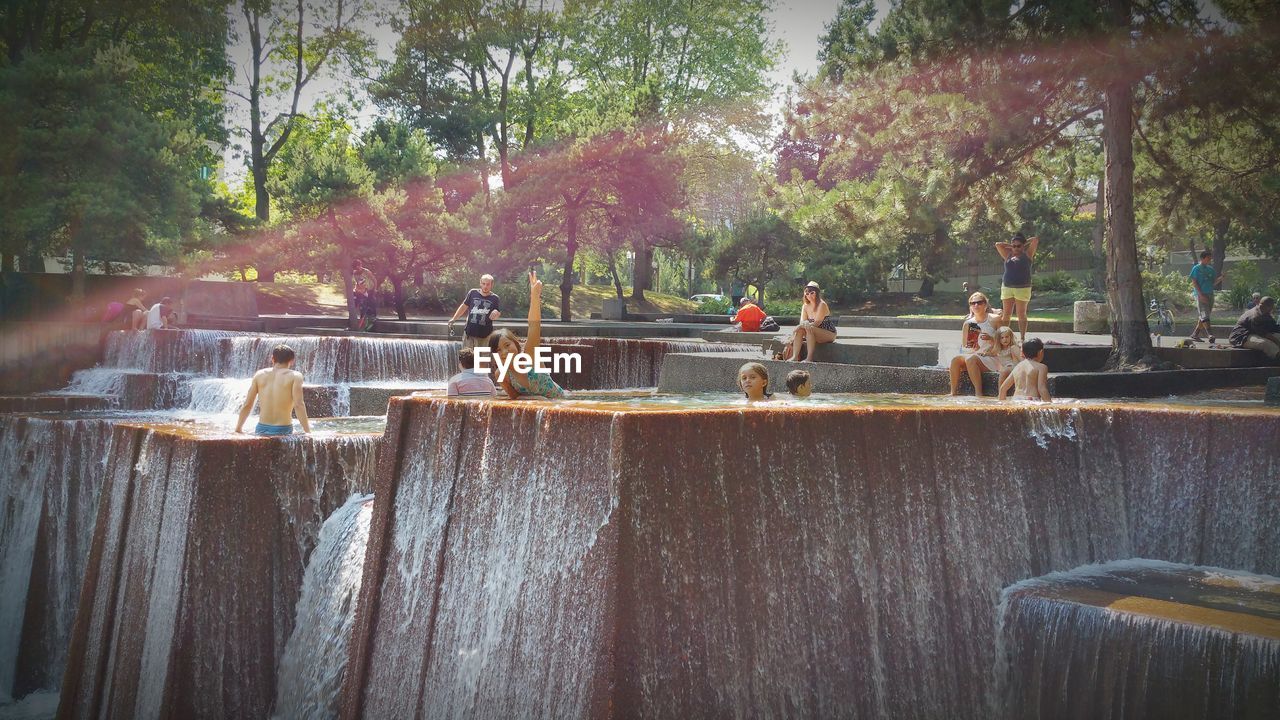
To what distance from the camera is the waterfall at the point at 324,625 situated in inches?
326

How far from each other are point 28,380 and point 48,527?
26.8 feet

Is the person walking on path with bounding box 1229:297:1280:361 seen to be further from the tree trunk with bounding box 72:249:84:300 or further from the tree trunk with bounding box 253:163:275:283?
the tree trunk with bounding box 253:163:275:283

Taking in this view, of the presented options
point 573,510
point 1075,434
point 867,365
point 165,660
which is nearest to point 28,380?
point 165,660

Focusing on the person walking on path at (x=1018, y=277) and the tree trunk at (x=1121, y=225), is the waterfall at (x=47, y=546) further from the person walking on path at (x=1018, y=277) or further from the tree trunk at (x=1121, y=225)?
the tree trunk at (x=1121, y=225)

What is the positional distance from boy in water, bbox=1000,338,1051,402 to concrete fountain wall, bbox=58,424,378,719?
5812 millimetres

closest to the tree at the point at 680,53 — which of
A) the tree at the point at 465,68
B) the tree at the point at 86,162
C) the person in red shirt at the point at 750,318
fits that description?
the tree at the point at 465,68

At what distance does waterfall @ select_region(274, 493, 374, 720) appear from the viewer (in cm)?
828

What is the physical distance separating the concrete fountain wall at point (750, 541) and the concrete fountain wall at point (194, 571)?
1754 millimetres

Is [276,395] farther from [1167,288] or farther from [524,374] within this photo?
[1167,288]

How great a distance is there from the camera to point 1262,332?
1377 centimetres

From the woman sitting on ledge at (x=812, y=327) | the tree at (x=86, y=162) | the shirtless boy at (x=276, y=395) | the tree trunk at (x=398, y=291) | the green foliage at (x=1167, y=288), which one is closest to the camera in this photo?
the shirtless boy at (x=276, y=395)

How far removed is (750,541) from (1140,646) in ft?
7.00

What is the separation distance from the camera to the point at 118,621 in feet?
29.3

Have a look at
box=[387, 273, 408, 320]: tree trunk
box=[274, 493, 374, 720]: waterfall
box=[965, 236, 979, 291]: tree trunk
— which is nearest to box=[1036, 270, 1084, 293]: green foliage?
box=[965, 236, 979, 291]: tree trunk
